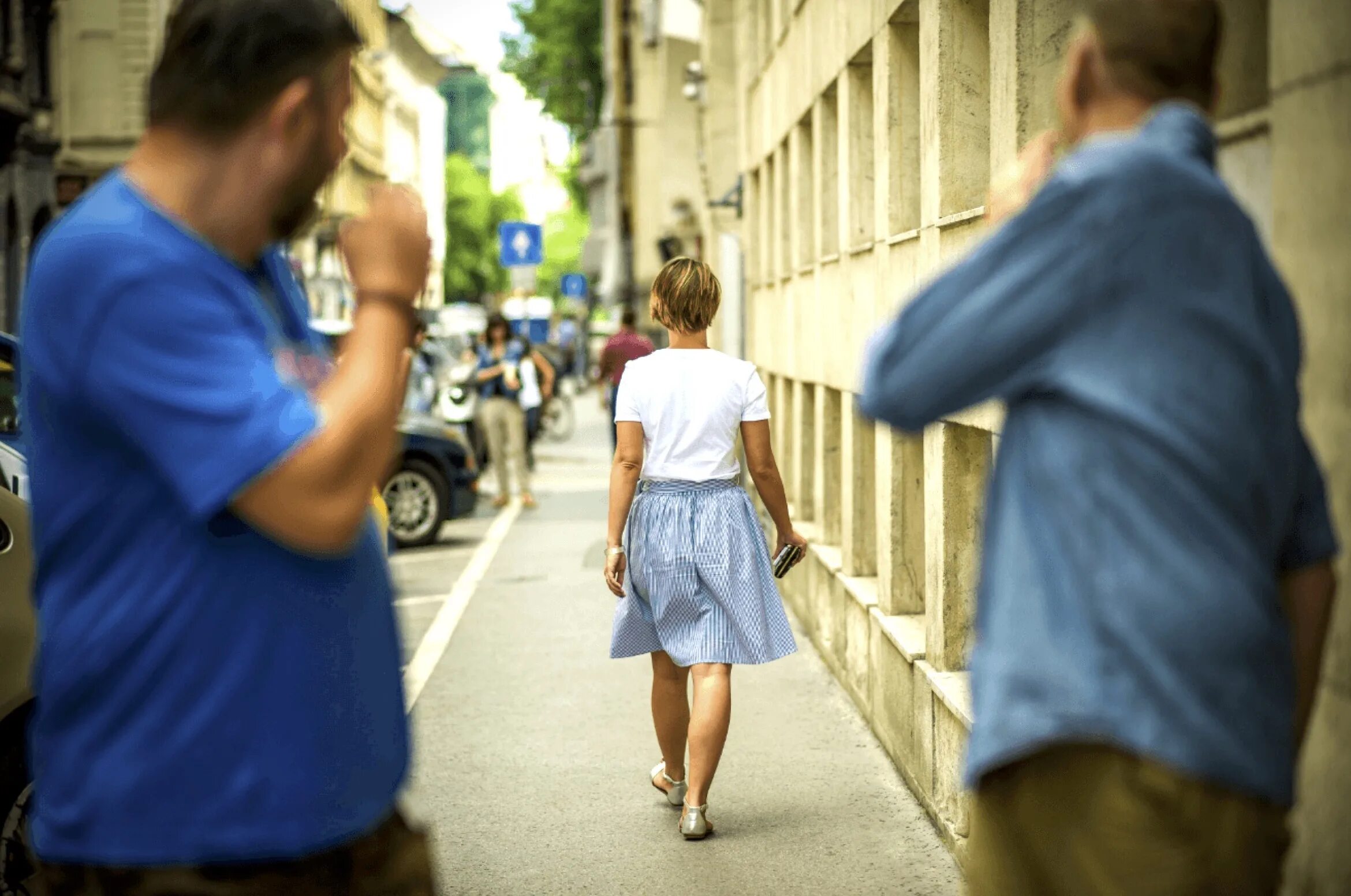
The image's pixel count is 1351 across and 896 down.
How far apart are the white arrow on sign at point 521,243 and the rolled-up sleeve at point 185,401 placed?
34385 mm

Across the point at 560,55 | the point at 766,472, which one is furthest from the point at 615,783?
the point at 560,55

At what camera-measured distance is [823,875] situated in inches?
237

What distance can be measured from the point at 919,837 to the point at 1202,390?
4.65m

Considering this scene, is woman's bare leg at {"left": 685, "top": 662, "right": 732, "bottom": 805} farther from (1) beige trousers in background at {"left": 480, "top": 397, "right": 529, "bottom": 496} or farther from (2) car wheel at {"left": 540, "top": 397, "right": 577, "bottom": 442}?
(2) car wheel at {"left": 540, "top": 397, "right": 577, "bottom": 442}

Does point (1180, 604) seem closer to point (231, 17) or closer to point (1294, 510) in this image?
point (1294, 510)

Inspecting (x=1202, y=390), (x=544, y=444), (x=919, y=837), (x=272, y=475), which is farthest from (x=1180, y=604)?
(x=544, y=444)

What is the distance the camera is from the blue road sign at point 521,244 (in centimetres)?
3616

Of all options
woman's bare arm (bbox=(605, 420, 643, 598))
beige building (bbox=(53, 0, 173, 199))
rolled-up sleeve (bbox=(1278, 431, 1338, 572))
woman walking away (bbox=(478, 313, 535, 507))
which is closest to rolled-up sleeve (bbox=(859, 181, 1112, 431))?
rolled-up sleeve (bbox=(1278, 431, 1338, 572))

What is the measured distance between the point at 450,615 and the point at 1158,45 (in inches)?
420

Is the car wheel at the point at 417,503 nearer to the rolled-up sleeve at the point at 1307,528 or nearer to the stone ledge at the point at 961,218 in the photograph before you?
the stone ledge at the point at 961,218

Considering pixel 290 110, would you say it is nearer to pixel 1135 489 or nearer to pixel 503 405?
pixel 1135 489

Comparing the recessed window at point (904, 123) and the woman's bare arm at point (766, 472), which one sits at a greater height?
the recessed window at point (904, 123)

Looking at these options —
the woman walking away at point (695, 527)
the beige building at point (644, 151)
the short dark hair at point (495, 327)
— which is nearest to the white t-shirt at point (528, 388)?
the short dark hair at point (495, 327)

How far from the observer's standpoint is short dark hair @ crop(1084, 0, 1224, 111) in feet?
7.27
